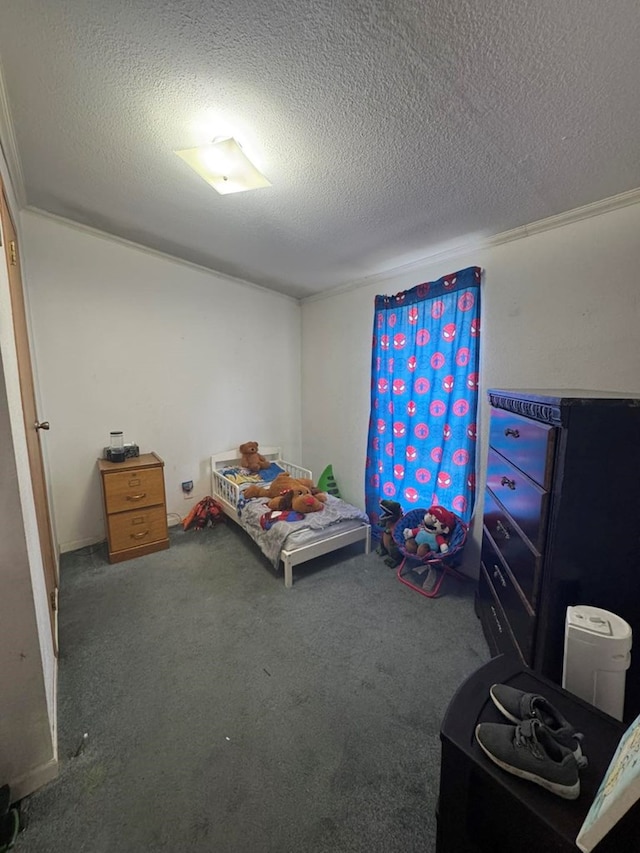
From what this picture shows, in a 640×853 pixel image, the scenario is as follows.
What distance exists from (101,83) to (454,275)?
2.11m

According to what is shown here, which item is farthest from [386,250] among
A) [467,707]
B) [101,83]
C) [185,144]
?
[467,707]

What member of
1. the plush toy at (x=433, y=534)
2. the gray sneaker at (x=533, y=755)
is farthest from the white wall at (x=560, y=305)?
the gray sneaker at (x=533, y=755)

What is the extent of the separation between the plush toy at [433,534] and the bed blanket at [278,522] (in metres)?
0.49

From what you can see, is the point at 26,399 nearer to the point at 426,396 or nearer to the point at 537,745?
the point at 537,745

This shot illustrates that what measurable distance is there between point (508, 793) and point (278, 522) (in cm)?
190

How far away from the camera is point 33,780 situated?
3.66 feet

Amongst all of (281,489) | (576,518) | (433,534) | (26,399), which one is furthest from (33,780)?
(433,534)

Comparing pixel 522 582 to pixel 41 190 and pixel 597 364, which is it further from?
pixel 41 190

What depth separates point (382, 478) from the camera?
2.97 m

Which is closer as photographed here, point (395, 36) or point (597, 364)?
point (395, 36)

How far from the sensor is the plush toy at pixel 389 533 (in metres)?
2.56

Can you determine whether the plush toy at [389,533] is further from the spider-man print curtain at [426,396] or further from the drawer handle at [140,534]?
the drawer handle at [140,534]

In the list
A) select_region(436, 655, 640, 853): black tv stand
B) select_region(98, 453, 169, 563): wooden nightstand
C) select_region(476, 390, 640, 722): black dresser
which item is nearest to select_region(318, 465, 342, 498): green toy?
select_region(98, 453, 169, 563): wooden nightstand

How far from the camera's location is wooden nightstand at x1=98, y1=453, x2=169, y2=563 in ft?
8.14
